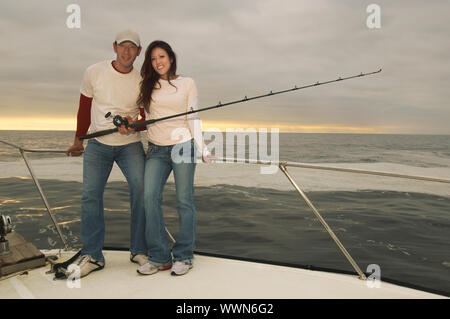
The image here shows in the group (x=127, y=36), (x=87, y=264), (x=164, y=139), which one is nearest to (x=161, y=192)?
(x=164, y=139)

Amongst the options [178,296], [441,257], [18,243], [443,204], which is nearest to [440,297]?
[178,296]

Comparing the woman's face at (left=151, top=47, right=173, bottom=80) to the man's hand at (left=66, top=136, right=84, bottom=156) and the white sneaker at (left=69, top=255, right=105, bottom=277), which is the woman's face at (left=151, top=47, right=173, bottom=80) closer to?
the man's hand at (left=66, top=136, right=84, bottom=156)

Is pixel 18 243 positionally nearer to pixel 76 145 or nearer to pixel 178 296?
pixel 76 145

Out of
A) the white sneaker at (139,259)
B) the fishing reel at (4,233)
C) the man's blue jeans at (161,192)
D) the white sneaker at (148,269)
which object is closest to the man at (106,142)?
the man's blue jeans at (161,192)

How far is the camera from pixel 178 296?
6.36 ft

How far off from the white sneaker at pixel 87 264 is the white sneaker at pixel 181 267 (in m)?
0.55

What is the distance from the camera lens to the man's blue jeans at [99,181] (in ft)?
7.54

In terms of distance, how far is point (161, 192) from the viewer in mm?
2305

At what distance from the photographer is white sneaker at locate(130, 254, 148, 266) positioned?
94.7 inches

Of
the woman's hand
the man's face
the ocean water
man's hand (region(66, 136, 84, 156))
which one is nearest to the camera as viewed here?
the woman's hand

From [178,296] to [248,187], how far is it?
9.36m

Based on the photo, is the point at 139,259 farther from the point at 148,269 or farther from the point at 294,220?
the point at 294,220

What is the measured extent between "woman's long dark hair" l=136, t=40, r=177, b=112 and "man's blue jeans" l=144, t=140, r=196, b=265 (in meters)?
0.34

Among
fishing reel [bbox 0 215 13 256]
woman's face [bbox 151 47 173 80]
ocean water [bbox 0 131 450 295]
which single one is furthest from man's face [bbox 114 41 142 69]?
ocean water [bbox 0 131 450 295]
